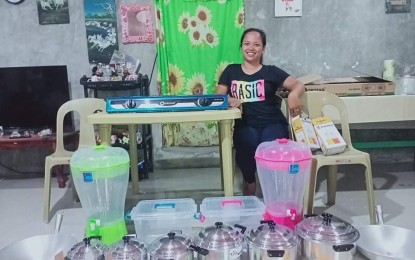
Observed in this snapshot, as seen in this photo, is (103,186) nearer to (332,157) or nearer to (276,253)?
(276,253)

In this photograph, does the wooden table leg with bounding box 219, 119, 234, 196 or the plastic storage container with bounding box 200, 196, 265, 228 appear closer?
the plastic storage container with bounding box 200, 196, 265, 228

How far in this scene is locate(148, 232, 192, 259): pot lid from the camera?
177 centimetres

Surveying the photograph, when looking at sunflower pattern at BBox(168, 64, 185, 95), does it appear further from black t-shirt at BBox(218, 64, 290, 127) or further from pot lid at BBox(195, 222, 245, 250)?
pot lid at BBox(195, 222, 245, 250)

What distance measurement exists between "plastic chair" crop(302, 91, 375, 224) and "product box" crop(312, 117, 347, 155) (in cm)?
4

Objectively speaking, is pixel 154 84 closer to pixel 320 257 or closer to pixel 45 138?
pixel 45 138

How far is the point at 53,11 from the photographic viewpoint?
12.0 feet

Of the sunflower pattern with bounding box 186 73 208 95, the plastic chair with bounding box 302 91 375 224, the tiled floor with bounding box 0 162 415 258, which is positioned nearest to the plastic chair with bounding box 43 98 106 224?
the tiled floor with bounding box 0 162 415 258

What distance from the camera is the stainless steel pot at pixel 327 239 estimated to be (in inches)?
71.1

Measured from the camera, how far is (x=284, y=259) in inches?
70.4

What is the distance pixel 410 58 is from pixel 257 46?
72.5 inches

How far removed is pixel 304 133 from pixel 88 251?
1510 mm

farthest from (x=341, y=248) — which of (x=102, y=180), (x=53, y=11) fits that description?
(x=53, y=11)

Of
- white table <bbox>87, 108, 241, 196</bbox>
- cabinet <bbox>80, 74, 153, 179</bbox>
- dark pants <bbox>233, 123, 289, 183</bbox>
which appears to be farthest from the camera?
cabinet <bbox>80, 74, 153, 179</bbox>

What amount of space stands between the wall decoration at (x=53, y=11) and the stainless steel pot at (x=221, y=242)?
2649mm
